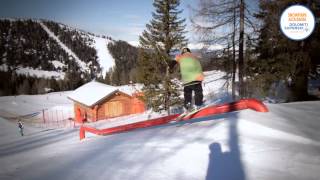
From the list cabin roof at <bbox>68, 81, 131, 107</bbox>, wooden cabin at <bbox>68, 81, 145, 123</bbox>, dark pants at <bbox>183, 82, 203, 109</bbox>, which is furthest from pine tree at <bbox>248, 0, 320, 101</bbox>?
cabin roof at <bbox>68, 81, 131, 107</bbox>

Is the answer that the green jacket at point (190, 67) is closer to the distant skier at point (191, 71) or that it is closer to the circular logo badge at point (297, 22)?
the distant skier at point (191, 71)

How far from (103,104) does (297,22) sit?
28717 mm

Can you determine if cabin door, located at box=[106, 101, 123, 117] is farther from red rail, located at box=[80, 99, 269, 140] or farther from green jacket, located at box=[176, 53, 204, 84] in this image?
green jacket, located at box=[176, 53, 204, 84]

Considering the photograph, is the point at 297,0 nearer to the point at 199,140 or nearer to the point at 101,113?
the point at 199,140

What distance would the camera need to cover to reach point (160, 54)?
28.4 metres

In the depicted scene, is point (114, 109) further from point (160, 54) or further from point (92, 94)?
point (160, 54)

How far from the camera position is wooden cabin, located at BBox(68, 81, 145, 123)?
3894 cm

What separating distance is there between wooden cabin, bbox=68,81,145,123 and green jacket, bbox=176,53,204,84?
97.9 feet

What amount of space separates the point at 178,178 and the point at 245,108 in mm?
4086

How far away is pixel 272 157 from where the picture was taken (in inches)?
187

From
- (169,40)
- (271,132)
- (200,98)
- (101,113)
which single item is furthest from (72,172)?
(101,113)

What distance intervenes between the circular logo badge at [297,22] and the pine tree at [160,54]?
1295 cm

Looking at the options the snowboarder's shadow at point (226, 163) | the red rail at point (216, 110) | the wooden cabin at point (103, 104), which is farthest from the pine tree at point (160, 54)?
the snowboarder's shadow at point (226, 163)

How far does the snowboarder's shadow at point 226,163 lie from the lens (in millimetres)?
4266
